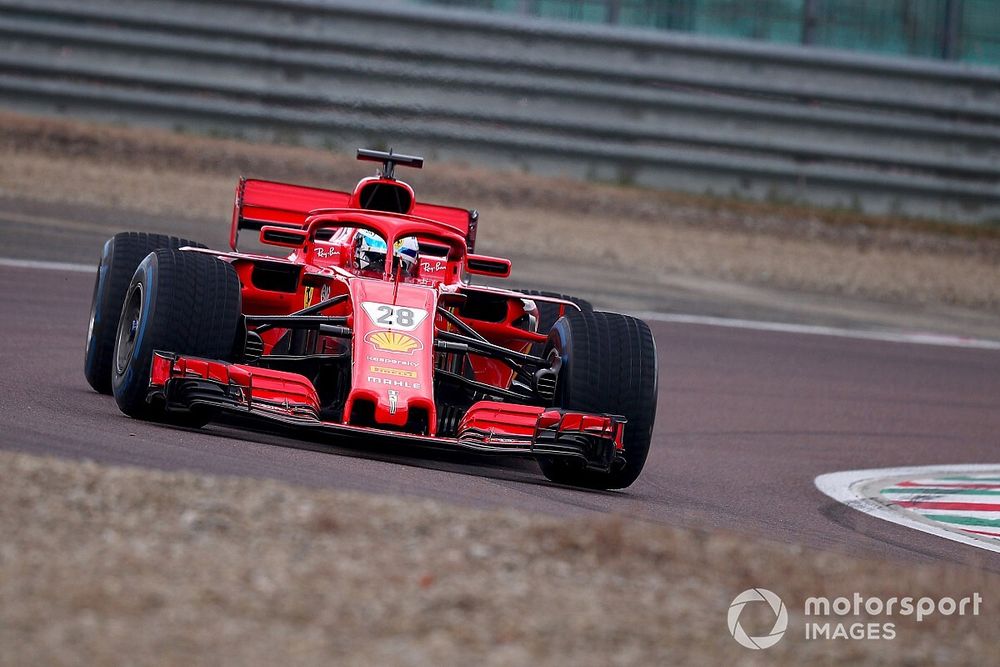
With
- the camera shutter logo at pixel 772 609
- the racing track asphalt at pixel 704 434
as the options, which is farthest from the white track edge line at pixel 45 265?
the camera shutter logo at pixel 772 609

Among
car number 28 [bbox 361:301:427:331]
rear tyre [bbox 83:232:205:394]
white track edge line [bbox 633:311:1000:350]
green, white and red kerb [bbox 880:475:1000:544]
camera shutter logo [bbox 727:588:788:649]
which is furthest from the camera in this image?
white track edge line [bbox 633:311:1000:350]

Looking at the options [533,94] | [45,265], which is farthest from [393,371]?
[533,94]

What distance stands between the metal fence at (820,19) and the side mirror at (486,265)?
1027 centimetres

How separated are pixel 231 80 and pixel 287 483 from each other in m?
13.2

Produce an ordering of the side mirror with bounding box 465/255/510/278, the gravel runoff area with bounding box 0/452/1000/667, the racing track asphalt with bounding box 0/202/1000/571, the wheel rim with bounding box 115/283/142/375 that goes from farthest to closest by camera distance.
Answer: the side mirror with bounding box 465/255/510/278 < the wheel rim with bounding box 115/283/142/375 < the racing track asphalt with bounding box 0/202/1000/571 < the gravel runoff area with bounding box 0/452/1000/667

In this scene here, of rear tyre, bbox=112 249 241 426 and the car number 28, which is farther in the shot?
the car number 28

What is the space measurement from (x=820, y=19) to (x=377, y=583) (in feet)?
51.4

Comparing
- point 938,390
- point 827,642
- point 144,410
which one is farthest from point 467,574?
point 938,390

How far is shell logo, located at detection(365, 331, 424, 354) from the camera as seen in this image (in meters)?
7.21

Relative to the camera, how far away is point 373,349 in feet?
23.5

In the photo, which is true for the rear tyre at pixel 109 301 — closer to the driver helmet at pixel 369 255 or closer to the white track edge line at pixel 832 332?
the driver helmet at pixel 369 255

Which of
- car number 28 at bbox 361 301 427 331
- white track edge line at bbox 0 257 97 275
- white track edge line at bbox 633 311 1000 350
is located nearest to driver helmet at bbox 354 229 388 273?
car number 28 at bbox 361 301 427 331

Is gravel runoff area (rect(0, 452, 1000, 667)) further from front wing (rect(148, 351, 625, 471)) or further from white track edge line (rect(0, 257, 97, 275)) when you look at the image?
white track edge line (rect(0, 257, 97, 275))

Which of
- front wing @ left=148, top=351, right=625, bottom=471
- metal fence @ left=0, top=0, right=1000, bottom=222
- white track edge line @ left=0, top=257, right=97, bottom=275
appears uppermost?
metal fence @ left=0, top=0, right=1000, bottom=222
